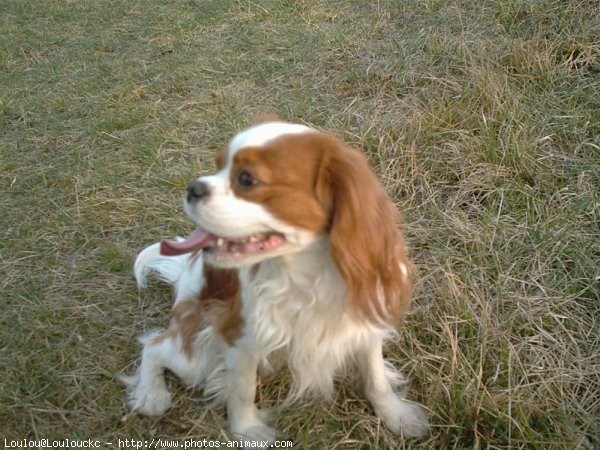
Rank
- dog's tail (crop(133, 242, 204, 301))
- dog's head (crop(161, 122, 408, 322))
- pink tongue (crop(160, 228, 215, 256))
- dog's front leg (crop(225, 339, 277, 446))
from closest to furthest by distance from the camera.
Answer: dog's head (crop(161, 122, 408, 322)) < pink tongue (crop(160, 228, 215, 256)) < dog's front leg (crop(225, 339, 277, 446)) < dog's tail (crop(133, 242, 204, 301))

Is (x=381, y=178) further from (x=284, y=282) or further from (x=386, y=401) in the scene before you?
(x=284, y=282)

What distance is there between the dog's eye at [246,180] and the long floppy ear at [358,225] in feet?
0.58

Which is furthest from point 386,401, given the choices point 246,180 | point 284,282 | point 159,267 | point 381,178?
point 381,178

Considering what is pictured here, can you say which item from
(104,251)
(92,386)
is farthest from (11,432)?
(104,251)

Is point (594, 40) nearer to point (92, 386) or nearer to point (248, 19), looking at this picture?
point (248, 19)

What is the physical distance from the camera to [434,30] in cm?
457

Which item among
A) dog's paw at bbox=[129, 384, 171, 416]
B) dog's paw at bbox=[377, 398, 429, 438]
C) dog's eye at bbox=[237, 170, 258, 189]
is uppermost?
dog's eye at bbox=[237, 170, 258, 189]

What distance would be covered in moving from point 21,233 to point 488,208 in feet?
8.26

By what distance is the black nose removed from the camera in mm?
1573

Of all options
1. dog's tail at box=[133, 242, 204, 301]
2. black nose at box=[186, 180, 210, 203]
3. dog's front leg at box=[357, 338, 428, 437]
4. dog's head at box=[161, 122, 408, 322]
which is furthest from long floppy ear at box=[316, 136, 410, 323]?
dog's tail at box=[133, 242, 204, 301]

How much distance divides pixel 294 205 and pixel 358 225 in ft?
0.59

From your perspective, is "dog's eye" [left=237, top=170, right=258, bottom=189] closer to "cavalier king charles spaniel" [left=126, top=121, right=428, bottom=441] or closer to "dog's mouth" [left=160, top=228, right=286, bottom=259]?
"cavalier king charles spaniel" [left=126, top=121, right=428, bottom=441]

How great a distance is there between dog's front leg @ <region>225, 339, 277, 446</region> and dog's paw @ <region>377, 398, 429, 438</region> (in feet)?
1.39

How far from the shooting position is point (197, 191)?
62.4 inches
